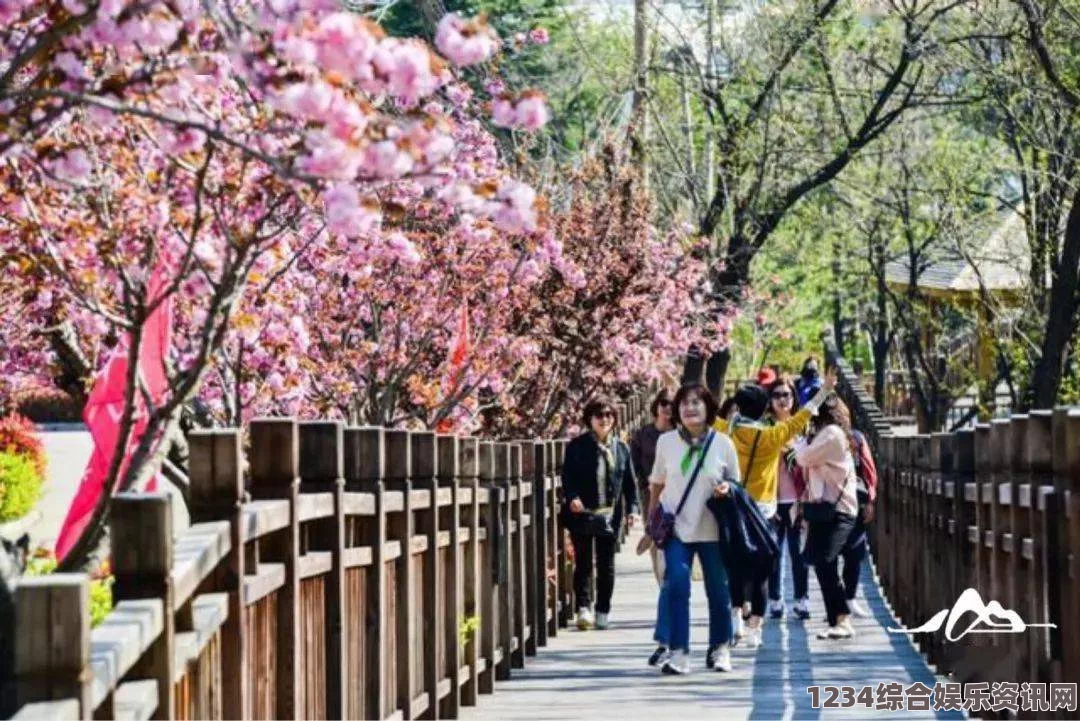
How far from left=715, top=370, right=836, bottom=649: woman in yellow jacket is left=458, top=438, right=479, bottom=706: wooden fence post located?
3170 millimetres

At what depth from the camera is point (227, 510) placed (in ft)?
24.6

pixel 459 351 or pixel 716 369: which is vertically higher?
pixel 716 369

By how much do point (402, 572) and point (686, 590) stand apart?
396 centimetres

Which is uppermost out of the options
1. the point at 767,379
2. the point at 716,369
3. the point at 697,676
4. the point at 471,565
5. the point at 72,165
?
the point at 72,165

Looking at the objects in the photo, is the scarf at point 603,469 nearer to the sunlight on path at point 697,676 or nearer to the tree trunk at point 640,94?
the sunlight on path at point 697,676

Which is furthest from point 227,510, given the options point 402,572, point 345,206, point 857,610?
point 857,610

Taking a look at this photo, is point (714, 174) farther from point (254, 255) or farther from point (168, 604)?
point (168, 604)

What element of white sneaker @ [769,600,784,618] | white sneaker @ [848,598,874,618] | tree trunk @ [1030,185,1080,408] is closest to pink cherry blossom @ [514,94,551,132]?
white sneaker @ [848,598,874,618]

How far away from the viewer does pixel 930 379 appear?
4044 cm

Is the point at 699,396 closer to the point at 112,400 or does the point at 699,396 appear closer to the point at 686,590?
the point at 686,590

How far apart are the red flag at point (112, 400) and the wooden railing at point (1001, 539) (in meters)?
3.62

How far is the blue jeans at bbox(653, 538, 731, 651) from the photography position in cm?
1553

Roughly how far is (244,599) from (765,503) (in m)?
11.5

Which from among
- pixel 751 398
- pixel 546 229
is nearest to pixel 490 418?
pixel 546 229
